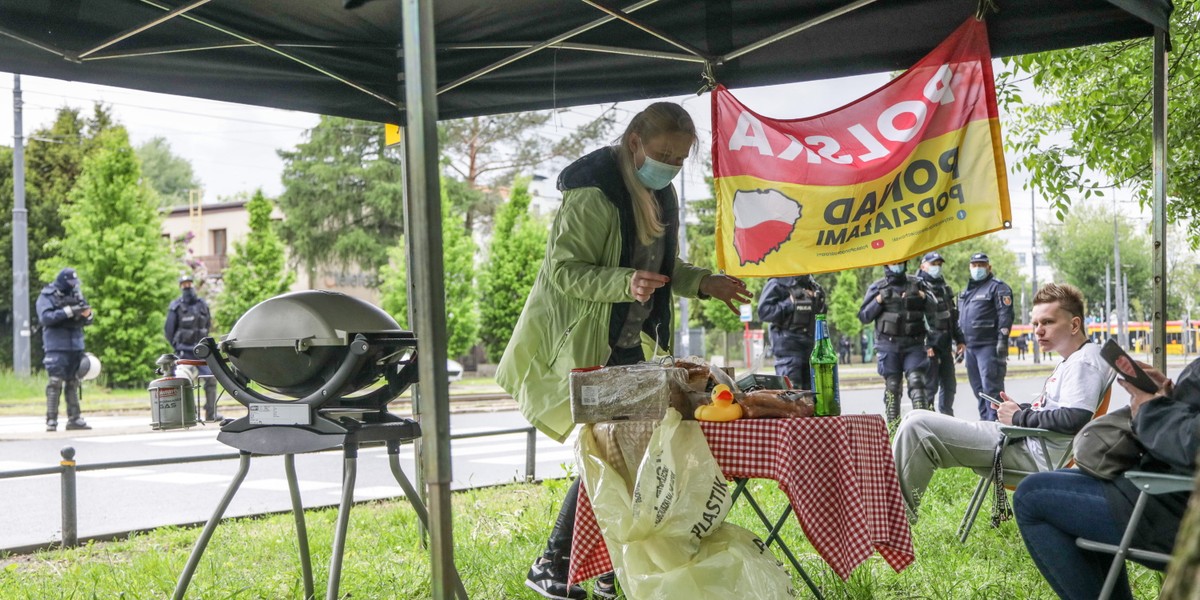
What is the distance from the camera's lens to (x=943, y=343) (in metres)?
11.0

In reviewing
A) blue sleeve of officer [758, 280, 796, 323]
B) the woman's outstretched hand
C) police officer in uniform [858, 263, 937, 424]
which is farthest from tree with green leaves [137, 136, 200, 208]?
the woman's outstretched hand

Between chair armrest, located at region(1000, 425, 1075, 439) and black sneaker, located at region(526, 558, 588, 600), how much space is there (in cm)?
205

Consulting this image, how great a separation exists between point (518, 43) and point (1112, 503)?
3114mm

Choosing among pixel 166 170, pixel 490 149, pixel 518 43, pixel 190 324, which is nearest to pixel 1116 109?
pixel 518 43

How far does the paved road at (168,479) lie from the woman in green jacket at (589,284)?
2770mm

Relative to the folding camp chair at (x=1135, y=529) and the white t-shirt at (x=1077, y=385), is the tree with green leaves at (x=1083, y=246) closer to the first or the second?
the white t-shirt at (x=1077, y=385)

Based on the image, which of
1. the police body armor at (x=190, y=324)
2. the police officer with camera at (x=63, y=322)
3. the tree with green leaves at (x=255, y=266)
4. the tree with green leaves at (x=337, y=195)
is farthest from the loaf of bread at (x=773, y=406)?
the tree with green leaves at (x=337, y=195)

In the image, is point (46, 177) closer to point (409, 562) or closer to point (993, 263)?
point (409, 562)

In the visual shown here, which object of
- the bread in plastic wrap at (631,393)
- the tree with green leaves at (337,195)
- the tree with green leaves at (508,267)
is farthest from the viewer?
the tree with green leaves at (337,195)

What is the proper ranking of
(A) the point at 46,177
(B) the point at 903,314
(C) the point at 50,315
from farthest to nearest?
(A) the point at 46,177 < (C) the point at 50,315 < (B) the point at 903,314

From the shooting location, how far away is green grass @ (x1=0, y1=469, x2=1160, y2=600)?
4.25 meters

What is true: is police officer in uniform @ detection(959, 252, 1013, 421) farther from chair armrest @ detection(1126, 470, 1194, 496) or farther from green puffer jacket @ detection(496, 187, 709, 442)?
chair armrest @ detection(1126, 470, 1194, 496)

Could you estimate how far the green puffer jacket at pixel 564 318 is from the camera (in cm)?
369

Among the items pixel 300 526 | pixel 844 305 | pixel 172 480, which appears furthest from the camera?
pixel 844 305
